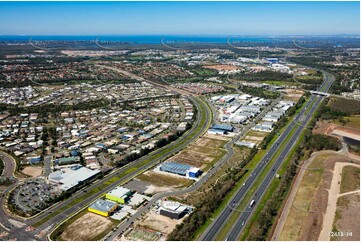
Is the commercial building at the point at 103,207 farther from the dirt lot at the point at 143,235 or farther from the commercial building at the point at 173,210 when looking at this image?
the commercial building at the point at 173,210

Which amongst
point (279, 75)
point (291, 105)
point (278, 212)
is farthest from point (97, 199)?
point (279, 75)

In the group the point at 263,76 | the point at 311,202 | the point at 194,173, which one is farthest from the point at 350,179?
the point at 263,76

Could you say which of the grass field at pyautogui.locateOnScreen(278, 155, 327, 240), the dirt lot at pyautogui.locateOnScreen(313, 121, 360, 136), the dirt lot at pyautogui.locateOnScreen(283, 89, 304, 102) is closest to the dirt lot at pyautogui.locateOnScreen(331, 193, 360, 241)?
the grass field at pyautogui.locateOnScreen(278, 155, 327, 240)

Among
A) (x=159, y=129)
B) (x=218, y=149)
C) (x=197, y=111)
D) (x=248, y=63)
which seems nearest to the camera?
(x=218, y=149)

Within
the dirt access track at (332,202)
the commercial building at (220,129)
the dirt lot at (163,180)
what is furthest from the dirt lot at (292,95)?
the dirt lot at (163,180)

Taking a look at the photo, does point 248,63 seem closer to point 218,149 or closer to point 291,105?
point 291,105

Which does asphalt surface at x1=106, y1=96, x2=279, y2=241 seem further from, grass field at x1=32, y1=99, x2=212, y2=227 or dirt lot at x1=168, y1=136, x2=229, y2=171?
grass field at x1=32, y1=99, x2=212, y2=227
